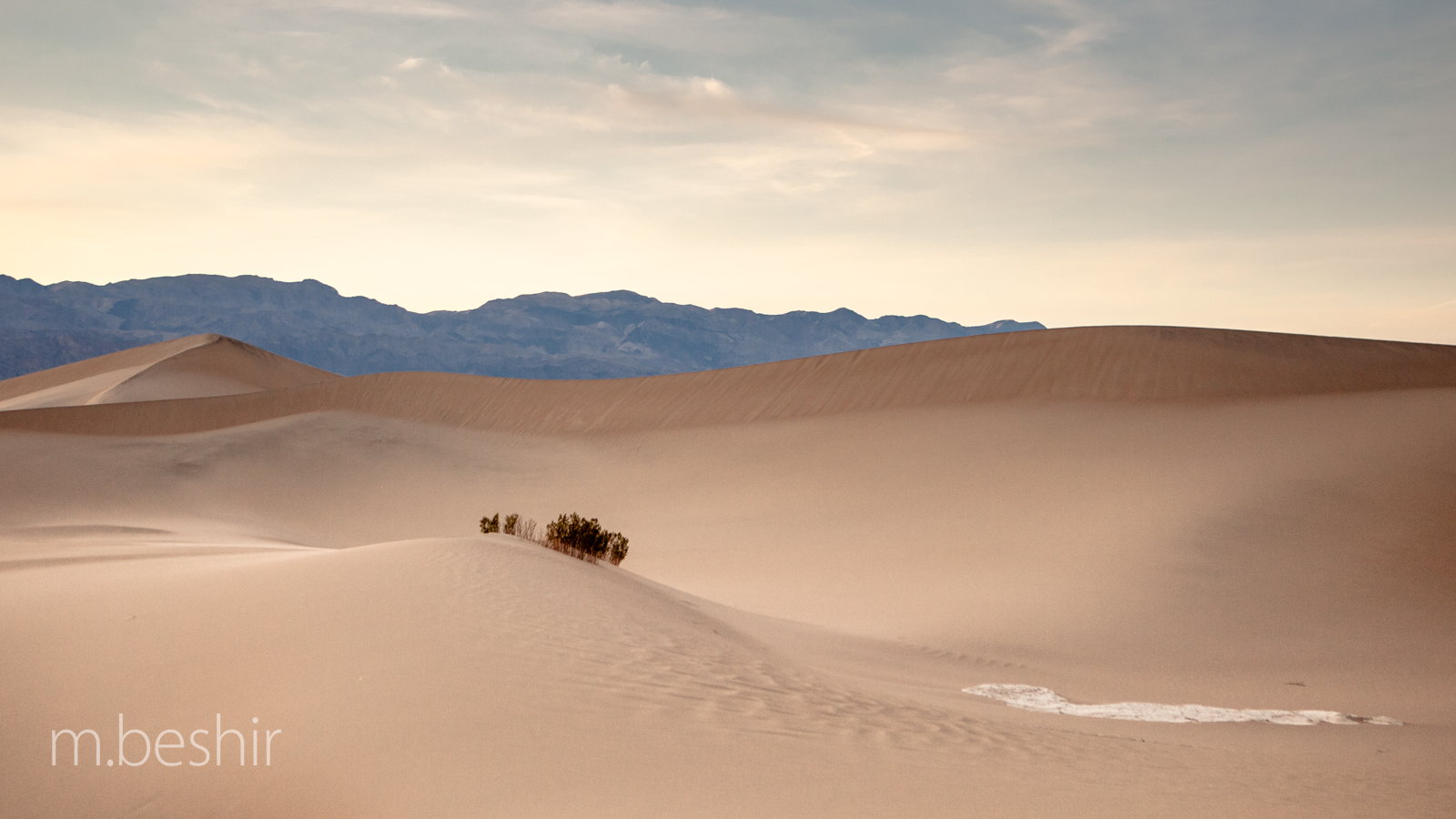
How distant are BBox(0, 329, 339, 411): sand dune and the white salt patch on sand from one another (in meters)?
58.3

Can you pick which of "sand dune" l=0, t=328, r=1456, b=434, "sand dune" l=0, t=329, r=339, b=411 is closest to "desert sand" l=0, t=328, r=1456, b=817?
"sand dune" l=0, t=328, r=1456, b=434

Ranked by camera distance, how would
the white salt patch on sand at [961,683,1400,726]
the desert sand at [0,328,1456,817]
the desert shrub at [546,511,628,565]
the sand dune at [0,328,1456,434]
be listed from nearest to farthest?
the desert sand at [0,328,1456,817], the white salt patch on sand at [961,683,1400,726], the desert shrub at [546,511,628,565], the sand dune at [0,328,1456,434]

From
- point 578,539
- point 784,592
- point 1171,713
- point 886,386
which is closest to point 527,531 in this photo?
point 578,539

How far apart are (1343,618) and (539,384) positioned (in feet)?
94.0

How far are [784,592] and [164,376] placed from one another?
65.8 metres

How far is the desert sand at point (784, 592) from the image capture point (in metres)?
4.95

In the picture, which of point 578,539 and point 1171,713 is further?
point 578,539

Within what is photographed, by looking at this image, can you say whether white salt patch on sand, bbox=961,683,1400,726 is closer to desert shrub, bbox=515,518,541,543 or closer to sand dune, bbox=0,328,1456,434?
desert shrub, bbox=515,518,541,543

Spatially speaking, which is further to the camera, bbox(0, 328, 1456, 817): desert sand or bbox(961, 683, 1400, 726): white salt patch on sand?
bbox(961, 683, 1400, 726): white salt patch on sand

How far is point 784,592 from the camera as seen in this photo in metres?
15.6

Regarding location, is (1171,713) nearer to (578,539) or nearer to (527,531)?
(578,539)

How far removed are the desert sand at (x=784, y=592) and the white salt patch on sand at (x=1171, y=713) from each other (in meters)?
0.28

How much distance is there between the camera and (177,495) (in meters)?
23.1

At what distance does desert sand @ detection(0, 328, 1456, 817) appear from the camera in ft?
16.2
